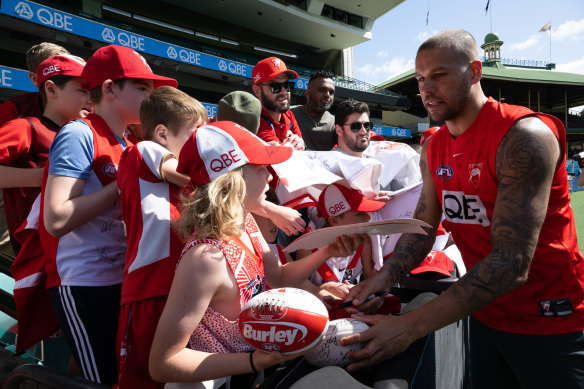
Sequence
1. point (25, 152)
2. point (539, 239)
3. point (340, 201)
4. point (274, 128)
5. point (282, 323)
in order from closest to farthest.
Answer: point (282, 323) < point (539, 239) < point (25, 152) < point (340, 201) < point (274, 128)

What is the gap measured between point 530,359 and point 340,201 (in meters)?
1.16

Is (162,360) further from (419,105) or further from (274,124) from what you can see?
(419,105)

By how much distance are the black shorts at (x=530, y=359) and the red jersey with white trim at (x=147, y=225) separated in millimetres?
1477

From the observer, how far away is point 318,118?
450 cm

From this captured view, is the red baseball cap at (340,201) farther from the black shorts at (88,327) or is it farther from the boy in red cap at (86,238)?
the black shorts at (88,327)

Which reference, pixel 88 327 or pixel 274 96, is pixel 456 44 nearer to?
pixel 88 327

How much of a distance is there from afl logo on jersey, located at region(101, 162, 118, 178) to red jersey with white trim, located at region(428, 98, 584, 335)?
157 centimetres

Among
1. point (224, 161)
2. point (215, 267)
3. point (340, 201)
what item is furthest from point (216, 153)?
point (340, 201)

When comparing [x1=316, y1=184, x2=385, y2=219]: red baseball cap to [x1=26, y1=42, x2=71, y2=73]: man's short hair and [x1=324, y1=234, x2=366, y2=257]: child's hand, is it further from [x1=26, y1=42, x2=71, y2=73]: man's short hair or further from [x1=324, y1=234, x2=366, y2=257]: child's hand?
[x1=26, y1=42, x2=71, y2=73]: man's short hair

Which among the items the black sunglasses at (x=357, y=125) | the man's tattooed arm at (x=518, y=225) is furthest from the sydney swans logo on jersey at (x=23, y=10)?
the man's tattooed arm at (x=518, y=225)

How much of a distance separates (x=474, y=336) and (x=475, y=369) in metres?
0.18

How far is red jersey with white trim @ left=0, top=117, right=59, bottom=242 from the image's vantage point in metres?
2.10

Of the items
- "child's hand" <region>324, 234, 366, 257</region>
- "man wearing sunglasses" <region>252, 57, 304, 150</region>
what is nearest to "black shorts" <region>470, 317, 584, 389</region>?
"child's hand" <region>324, 234, 366, 257</region>

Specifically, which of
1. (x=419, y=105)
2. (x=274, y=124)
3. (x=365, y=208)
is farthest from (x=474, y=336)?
(x=419, y=105)
